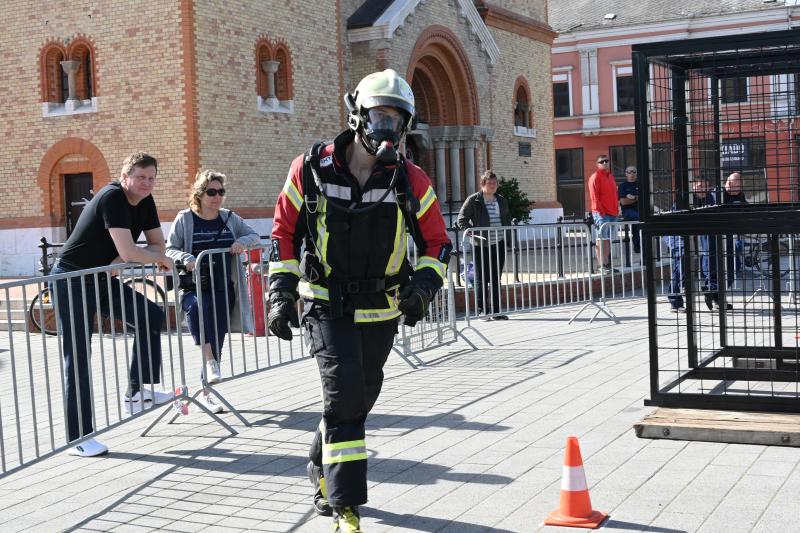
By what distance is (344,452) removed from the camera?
16.1 feet

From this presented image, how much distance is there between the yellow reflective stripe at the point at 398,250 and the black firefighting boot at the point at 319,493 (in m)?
1.10

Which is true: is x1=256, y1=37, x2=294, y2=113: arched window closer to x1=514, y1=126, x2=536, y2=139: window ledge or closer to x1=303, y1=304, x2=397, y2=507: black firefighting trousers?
x1=514, y1=126, x2=536, y2=139: window ledge

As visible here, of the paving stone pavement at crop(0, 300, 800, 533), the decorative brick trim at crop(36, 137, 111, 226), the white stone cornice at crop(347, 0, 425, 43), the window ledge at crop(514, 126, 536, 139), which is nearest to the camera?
the paving stone pavement at crop(0, 300, 800, 533)

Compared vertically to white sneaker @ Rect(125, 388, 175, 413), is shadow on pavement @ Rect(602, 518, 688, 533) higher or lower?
lower

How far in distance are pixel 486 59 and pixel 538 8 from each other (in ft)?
22.7

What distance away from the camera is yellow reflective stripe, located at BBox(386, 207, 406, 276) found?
16.9ft

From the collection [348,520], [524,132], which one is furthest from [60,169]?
[348,520]

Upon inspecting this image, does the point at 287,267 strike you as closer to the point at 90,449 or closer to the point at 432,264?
the point at 432,264

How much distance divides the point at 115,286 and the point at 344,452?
295cm

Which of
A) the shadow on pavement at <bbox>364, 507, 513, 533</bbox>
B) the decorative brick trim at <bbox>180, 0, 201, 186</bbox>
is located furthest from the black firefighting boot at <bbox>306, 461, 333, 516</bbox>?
the decorative brick trim at <bbox>180, 0, 201, 186</bbox>

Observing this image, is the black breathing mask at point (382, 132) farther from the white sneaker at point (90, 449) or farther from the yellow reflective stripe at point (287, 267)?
the white sneaker at point (90, 449)

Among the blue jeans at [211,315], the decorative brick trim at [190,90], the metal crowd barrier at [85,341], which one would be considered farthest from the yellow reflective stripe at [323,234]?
the decorative brick trim at [190,90]

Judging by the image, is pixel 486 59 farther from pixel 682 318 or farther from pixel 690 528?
pixel 690 528

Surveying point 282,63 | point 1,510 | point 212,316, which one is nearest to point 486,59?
point 282,63
